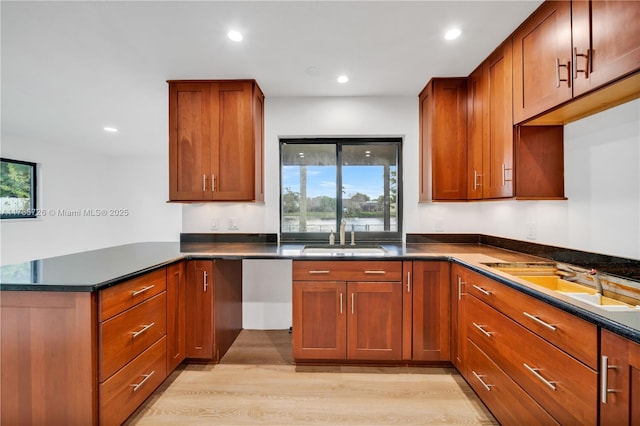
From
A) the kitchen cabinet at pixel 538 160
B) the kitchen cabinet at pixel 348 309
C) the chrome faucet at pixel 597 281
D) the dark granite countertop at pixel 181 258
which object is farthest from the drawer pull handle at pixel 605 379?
the kitchen cabinet at pixel 348 309

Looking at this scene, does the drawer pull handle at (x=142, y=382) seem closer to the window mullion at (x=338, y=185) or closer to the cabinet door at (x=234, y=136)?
the cabinet door at (x=234, y=136)

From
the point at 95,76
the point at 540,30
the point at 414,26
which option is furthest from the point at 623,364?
the point at 95,76

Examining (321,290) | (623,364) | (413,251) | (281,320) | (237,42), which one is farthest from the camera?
(281,320)

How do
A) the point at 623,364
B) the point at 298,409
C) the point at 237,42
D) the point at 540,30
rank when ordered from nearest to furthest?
the point at 623,364 → the point at 540,30 → the point at 298,409 → the point at 237,42

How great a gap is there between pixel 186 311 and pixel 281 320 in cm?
101

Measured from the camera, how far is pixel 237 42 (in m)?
2.03

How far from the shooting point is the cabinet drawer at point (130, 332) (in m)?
1.44

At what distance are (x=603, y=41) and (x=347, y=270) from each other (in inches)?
72.7

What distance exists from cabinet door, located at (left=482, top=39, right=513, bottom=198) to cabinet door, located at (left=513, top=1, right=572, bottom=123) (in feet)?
0.29

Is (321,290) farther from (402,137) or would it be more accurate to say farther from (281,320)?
(402,137)

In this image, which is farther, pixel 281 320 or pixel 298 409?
pixel 281 320

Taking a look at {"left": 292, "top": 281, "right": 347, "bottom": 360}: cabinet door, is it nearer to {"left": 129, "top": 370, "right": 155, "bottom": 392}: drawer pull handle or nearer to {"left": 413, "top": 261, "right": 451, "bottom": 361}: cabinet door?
{"left": 413, "top": 261, "right": 451, "bottom": 361}: cabinet door

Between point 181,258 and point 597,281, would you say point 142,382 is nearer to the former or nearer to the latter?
point 181,258

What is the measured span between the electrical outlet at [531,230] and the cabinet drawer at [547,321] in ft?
2.59
